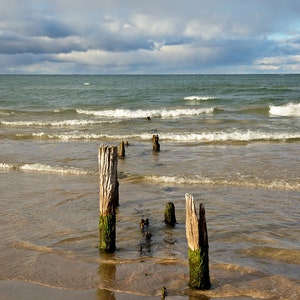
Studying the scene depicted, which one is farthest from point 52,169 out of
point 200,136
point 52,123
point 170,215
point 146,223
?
point 52,123

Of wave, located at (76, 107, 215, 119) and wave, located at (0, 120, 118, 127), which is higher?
wave, located at (76, 107, 215, 119)

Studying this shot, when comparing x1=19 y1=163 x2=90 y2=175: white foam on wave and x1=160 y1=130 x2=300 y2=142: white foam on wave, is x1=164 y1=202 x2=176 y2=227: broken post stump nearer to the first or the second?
x1=19 y1=163 x2=90 y2=175: white foam on wave

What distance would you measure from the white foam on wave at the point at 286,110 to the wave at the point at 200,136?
13.2m

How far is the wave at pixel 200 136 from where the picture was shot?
2370 centimetres

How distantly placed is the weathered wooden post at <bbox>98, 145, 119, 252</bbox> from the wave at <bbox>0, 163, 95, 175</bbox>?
7668mm

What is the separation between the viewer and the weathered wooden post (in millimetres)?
8172

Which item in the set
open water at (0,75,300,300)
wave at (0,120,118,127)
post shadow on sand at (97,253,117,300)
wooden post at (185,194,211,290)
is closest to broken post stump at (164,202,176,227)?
open water at (0,75,300,300)

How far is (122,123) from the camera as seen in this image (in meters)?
32.9

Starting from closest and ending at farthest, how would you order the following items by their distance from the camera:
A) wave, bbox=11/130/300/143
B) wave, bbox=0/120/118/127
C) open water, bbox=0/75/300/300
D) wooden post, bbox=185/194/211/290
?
wooden post, bbox=185/194/211/290 → open water, bbox=0/75/300/300 → wave, bbox=11/130/300/143 → wave, bbox=0/120/118/127

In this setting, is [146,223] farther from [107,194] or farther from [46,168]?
[46,168]

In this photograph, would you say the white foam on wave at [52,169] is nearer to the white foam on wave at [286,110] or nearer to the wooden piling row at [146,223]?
the wooden piling row at [146,223]

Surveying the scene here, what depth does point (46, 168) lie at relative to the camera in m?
17.2

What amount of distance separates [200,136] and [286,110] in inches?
714

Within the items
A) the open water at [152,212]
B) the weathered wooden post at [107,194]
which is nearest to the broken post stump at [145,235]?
the open water at [152,212]
